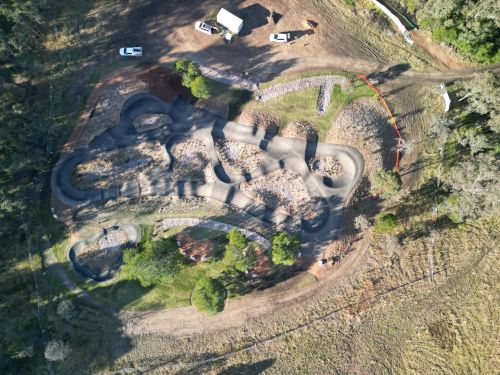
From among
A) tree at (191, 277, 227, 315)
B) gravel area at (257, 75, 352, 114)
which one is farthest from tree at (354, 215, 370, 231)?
tree at (191, 277, 227, 315)

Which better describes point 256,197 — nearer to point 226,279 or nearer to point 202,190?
point 202,190

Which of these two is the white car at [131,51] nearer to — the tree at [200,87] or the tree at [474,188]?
the tree at [200,87]

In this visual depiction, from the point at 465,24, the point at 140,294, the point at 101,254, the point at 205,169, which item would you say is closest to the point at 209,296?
the point at 140,294

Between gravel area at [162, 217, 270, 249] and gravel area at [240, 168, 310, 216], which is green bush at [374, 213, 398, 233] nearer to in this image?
gravel area at [240, 168, 310, 216]

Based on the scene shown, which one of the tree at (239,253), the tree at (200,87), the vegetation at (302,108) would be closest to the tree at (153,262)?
the tree at (239,253)

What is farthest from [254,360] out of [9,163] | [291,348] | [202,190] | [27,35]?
[27,35]

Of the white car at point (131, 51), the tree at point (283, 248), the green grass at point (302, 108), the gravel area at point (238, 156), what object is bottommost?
the tree at point (283, 248)
